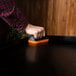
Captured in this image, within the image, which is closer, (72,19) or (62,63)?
(62,63)

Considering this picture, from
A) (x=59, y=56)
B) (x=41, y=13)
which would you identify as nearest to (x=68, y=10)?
(x=41, y=13)

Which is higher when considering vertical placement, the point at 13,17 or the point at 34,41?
the point at 13,17

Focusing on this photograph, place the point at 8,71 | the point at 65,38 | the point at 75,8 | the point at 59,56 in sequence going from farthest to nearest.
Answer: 1. the point at 75,8
2. the point at 65,38
3. the point at 59,56
4. the point at 8,71

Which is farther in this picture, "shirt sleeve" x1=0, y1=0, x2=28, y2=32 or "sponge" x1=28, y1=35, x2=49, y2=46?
"sponge" x1=28, y1=35, x2=49, y2=46

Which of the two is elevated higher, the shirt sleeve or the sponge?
the shirt sleeve

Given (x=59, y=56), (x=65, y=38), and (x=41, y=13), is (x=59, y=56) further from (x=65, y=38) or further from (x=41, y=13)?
(x=41, y=13)

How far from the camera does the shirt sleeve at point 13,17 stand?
0.93 m

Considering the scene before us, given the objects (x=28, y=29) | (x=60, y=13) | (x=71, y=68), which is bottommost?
(x=71, y=68)

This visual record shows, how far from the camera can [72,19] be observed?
5.01 ft

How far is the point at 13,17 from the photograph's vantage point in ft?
3.30

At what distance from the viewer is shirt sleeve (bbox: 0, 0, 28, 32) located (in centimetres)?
93

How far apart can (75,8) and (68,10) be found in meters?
0.07

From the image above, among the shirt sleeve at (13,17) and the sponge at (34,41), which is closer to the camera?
the shirt sleeve at (13,17)

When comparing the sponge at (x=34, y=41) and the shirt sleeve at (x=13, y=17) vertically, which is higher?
the shirt sleeve at (x=13, y=17)
